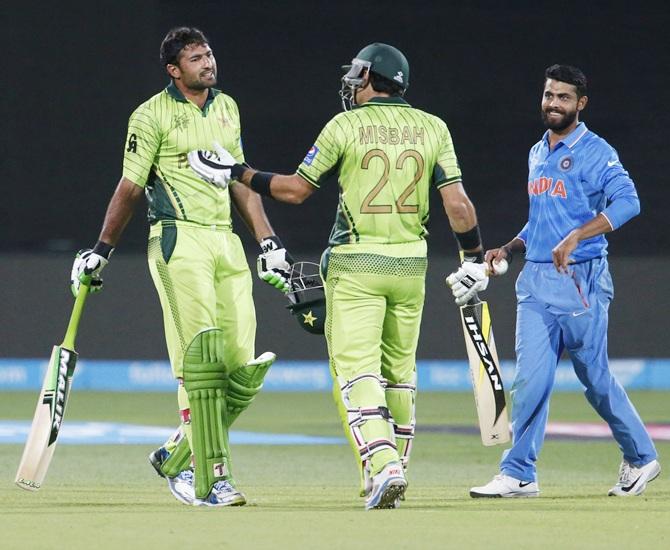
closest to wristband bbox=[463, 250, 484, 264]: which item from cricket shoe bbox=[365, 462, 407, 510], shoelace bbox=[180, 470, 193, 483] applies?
cricket shoe bbox=[365, 462, 407, 510]

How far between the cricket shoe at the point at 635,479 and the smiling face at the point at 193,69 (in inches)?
88.6

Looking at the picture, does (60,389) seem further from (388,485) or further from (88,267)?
(388,485)

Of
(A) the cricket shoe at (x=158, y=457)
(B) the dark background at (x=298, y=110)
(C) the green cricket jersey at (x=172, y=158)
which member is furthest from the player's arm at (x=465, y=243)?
(B) the dark background at (x=298, y=110)

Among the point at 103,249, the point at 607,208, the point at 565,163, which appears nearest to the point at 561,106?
the point at 565,163

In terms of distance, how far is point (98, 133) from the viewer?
14469mm

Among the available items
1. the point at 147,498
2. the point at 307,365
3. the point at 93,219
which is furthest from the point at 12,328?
the point at 147,498

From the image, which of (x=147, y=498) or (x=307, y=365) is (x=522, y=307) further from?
(x=307, y=365)

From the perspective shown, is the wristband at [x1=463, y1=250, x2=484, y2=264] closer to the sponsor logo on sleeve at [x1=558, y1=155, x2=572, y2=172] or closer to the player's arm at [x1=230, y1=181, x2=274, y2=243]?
the sponsor logo on sleeve at [x1=558, y1=155, x2=572, y2=172]

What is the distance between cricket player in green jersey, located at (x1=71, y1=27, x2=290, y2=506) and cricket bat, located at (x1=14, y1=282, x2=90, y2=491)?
0.85ft

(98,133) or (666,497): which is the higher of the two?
(98,133)

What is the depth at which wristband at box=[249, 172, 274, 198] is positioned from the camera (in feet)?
17.1

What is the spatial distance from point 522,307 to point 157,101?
1.67 metres

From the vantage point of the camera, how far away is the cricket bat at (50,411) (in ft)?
18.1

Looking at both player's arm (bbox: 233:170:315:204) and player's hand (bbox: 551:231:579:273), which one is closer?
player's arm (bbox: 233:170:315:204)
